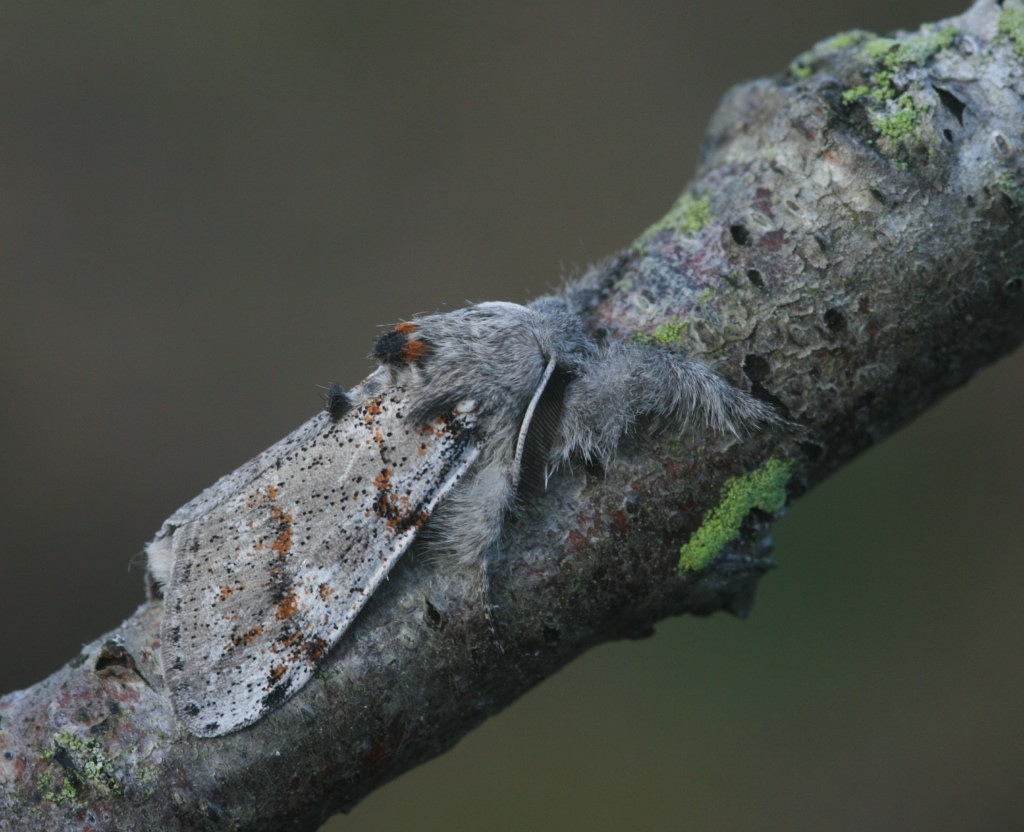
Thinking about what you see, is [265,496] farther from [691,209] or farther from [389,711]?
[691,209]

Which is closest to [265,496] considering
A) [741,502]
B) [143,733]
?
[143,733]

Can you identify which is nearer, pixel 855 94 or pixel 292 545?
pixel 292 545

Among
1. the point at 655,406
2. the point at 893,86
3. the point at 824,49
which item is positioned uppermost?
the point at 824,49

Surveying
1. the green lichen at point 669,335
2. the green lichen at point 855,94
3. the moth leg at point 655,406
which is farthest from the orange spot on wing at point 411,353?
the green lichen at point 855,94

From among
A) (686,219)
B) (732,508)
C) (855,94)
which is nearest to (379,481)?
(732,508)

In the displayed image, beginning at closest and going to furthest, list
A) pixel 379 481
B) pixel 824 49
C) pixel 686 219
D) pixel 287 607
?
pixel 287 607 → pixel 379 481 → pixel 686 219 → pixel 824 49

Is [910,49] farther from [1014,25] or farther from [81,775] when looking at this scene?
[81,775]
